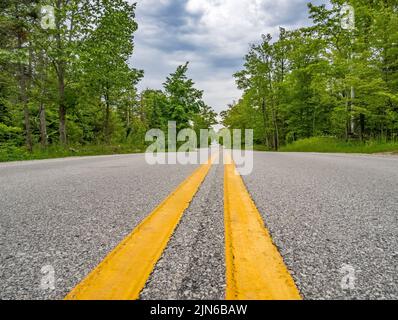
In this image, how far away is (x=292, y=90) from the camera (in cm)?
2520

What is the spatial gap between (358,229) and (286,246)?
0.56 metres

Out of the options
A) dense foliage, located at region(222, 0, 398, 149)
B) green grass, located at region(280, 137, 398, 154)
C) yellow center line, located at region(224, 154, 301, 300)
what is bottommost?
yellow center line, located at region(224, 154, 301, 300)

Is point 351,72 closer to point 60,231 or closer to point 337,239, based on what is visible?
point 337,239

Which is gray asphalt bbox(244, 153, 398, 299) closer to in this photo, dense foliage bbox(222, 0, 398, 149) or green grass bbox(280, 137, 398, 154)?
green grass bbox(280, 137, 398, 154)

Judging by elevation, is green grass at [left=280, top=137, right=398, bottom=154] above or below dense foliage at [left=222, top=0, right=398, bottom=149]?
below

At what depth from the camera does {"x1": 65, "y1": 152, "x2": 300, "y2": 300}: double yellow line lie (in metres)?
0.87

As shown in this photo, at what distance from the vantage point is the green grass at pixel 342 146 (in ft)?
40.4

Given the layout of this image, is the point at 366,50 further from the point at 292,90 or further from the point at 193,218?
the point at 193,218

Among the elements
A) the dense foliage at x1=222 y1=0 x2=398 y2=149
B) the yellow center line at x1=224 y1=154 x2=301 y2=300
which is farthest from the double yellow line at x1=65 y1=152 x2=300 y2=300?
the dense foliage at x1=222 y1=0 x2=398 y2=149

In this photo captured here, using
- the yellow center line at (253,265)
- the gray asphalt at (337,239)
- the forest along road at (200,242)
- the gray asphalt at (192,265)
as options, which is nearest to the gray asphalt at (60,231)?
the forest along road at (200,242)

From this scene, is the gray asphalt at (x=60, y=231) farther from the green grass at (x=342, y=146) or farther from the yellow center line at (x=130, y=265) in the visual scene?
the green grass at (x=342, y=146)

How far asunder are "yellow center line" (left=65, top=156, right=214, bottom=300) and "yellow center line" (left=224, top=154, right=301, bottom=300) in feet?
1.01

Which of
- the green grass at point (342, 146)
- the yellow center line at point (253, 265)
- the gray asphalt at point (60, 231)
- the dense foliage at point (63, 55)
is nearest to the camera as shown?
the yellow center line at point (253, 265)
